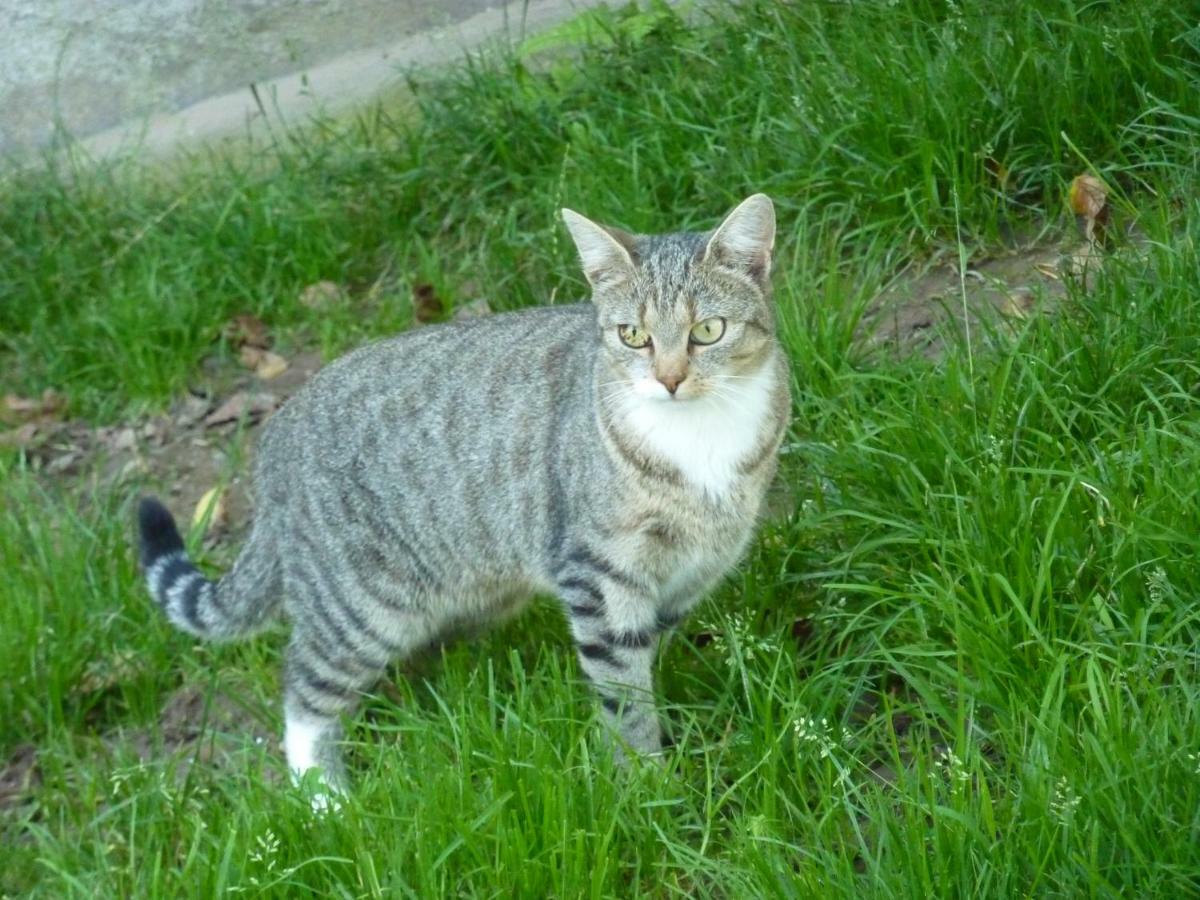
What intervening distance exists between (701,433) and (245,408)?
2.34m

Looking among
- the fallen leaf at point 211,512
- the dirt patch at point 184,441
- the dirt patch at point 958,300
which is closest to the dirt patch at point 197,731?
the fallen leaf at point 211,512

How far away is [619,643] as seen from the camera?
147 inches

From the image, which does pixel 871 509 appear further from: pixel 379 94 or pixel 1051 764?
pixel 379 94

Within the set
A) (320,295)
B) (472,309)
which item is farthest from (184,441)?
(472,309)

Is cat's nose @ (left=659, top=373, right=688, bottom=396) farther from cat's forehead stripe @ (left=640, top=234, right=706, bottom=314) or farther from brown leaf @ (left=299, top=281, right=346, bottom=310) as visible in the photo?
brown leaf @ (left=299, top=281, right=346, bottom=310)

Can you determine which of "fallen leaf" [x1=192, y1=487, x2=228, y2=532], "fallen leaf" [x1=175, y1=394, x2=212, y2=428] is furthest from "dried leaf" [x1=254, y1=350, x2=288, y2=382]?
"fallen leaf" [x1=192, y1=487, x2=228, y2=532]

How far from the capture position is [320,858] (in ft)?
10.6

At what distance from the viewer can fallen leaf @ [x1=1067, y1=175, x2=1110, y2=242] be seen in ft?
15.1

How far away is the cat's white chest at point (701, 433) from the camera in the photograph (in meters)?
3.72

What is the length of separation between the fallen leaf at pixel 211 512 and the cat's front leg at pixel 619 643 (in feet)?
5.59

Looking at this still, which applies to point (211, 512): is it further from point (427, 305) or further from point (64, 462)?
point (427, 305)

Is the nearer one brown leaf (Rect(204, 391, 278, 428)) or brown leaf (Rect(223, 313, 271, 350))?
brown leaf (Rect(204, 391, 278, 428))

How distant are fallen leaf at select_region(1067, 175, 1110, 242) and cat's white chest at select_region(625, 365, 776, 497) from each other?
140cm

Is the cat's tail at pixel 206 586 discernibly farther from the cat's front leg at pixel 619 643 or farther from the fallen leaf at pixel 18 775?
the cat's front leg at pixel 619 643
